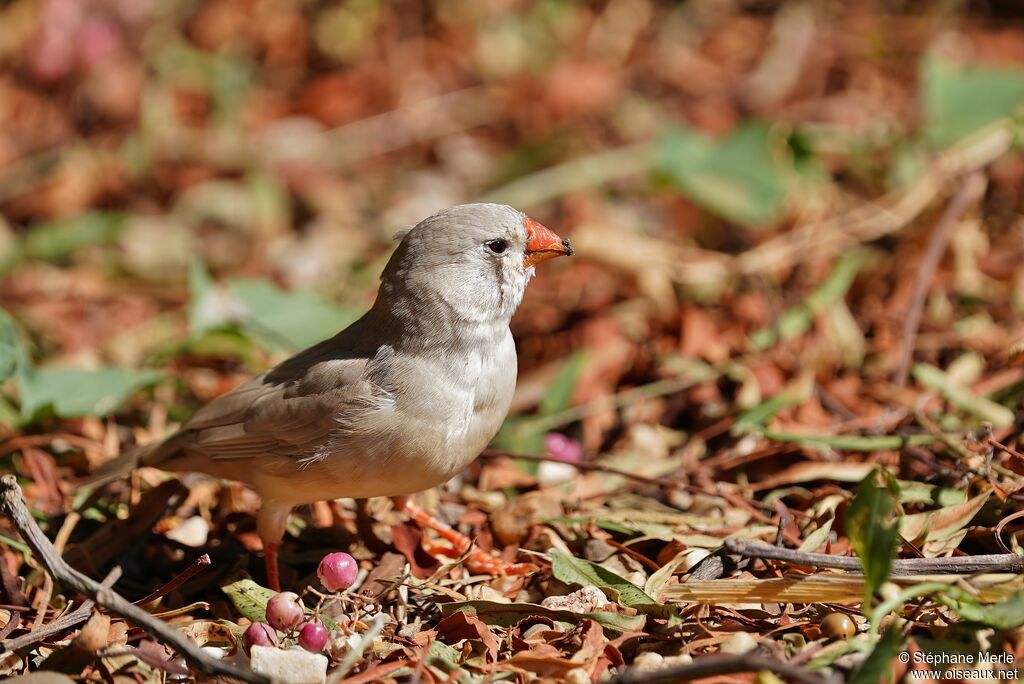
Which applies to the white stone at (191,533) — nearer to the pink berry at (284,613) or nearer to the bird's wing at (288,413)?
the bird's wing at (288,413)

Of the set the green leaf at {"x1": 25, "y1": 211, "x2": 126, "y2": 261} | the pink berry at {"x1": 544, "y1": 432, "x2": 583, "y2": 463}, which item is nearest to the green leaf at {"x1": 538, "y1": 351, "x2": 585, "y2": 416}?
the pink berry at {"x1": 544, "y1": 432, "x2": 583, "y2": 463}

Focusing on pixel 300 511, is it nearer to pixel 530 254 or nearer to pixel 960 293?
pixel 530 254

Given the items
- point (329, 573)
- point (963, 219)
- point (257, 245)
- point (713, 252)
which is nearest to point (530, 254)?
point (329, 573)

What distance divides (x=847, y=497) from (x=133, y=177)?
4657 millimetres

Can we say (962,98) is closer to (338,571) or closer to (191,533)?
(338,571)

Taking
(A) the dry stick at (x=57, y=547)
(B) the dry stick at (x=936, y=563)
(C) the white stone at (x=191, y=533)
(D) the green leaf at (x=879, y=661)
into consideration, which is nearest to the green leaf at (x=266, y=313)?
(C) the white stone at (x=191, y=533)

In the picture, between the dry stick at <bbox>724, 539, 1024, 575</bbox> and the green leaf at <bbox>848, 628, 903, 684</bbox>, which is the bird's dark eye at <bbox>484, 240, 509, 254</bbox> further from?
the green leaf at <bbox>848, 628, 903, 684</bbox>

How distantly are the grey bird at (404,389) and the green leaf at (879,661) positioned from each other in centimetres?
138

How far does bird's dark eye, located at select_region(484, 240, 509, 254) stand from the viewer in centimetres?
369

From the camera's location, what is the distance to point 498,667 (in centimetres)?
312

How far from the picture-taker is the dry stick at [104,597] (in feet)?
9.04

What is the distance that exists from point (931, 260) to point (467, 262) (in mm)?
2379

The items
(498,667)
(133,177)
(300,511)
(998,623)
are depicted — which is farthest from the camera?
(133,177)

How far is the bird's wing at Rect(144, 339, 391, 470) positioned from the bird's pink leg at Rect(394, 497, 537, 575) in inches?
22.3
